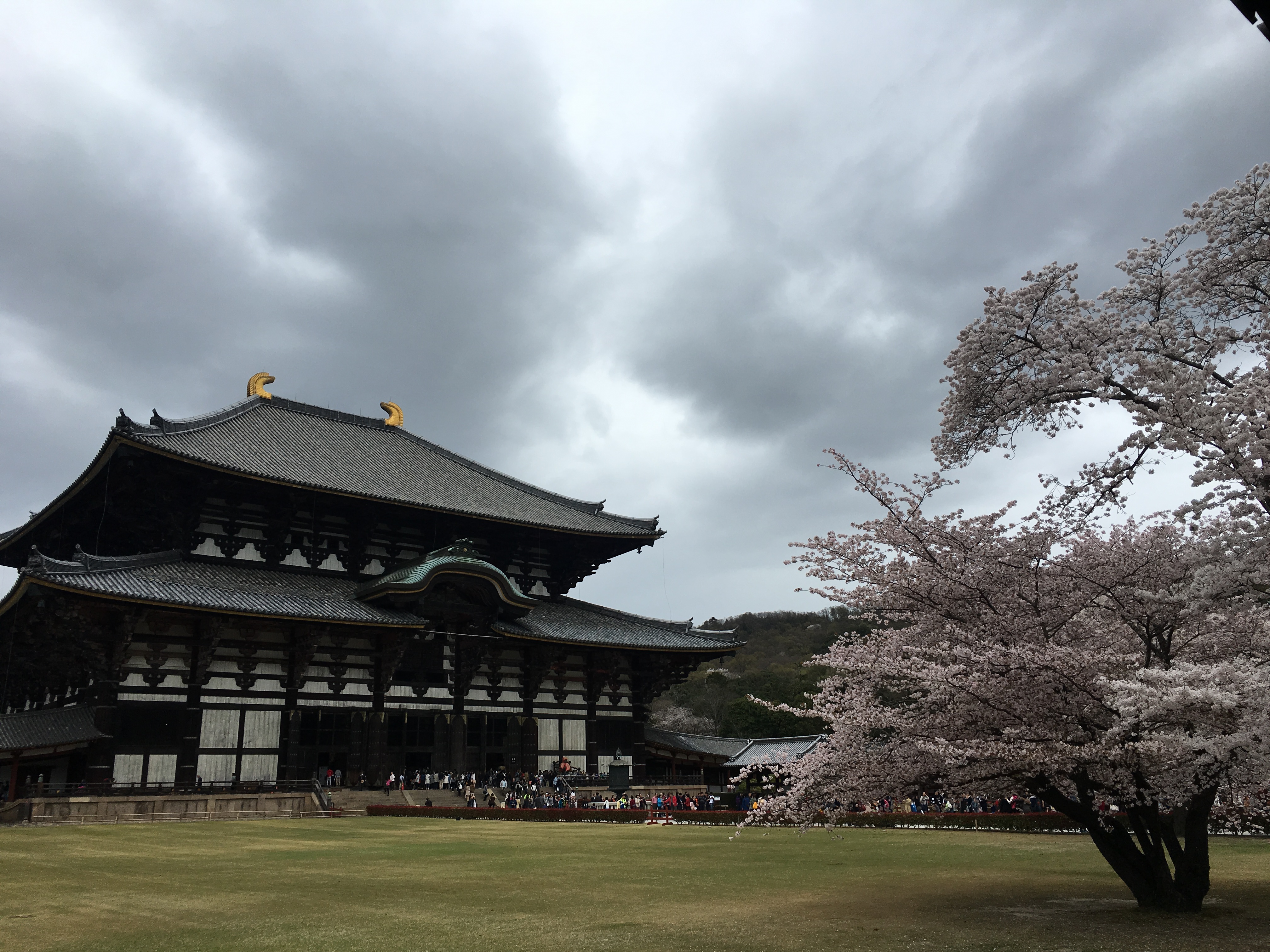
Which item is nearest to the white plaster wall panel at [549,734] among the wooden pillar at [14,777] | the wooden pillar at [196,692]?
the wooden pillar at [196,692]

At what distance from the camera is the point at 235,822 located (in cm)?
2622

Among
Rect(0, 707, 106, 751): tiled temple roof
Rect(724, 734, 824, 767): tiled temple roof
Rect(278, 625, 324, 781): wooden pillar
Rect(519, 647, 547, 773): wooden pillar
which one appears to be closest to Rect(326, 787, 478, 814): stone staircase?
Rect(278, 625, 324, 781): wooden pillar

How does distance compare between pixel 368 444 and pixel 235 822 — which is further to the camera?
pixel 368 444

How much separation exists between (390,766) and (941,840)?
2113 centimetres

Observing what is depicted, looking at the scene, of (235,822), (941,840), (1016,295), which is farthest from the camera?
(235,822)

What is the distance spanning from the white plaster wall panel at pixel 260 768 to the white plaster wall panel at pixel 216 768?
0.43 metres

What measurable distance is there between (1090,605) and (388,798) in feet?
88.1

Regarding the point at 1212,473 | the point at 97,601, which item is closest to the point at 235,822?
the point at 97,601

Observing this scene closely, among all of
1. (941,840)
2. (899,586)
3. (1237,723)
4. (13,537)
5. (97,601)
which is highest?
(13,537)

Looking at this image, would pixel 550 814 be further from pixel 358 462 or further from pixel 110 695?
pixel 358 462

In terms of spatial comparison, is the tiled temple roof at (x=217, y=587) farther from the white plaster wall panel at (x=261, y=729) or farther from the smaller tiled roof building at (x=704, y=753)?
the smaller tiled roof building at (x=704, y=753)

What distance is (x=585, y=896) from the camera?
41.7 ft

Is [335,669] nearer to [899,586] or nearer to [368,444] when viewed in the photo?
[368,444]

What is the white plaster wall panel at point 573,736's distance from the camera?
4006 cm
